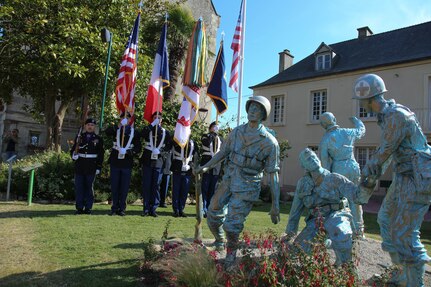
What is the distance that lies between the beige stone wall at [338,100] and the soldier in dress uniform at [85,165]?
55.6ft

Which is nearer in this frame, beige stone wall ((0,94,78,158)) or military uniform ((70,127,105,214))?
military uniform ((70,127,105,214))

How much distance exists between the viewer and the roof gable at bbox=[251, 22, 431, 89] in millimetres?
22281

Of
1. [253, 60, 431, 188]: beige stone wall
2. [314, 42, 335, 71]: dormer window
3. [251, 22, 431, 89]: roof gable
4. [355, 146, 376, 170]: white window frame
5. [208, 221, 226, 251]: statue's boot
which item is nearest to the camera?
A: [208, 221, 226, 251]: statue's boot

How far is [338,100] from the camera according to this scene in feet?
79.7

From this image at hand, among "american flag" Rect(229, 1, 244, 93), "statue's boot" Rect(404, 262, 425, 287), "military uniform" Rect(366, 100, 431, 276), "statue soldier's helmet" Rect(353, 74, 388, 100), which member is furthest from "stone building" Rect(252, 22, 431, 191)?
"statue's boot" Rect(404, 262, 425, 287)

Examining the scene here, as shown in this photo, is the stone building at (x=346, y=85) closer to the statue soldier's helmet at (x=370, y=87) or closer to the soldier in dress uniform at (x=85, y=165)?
the soldier in dress uniform at (x=85, y=165)

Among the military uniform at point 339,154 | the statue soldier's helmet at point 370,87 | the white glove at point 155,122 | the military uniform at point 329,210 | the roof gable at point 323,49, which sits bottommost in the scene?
the military uniform at point 329,210

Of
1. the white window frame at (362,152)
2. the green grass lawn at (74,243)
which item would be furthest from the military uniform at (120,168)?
the white window frame at (362,152)

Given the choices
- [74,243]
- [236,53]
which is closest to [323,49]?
[236,53]

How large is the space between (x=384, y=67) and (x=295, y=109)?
20.6ft

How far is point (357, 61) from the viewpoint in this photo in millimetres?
24625

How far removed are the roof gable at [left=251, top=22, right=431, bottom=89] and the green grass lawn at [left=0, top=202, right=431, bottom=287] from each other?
1614 centimetres

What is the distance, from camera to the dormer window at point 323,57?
25973 millimetres

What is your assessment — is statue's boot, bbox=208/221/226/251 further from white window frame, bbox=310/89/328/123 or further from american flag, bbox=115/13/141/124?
white window frame, bbox=310/89/328/123
